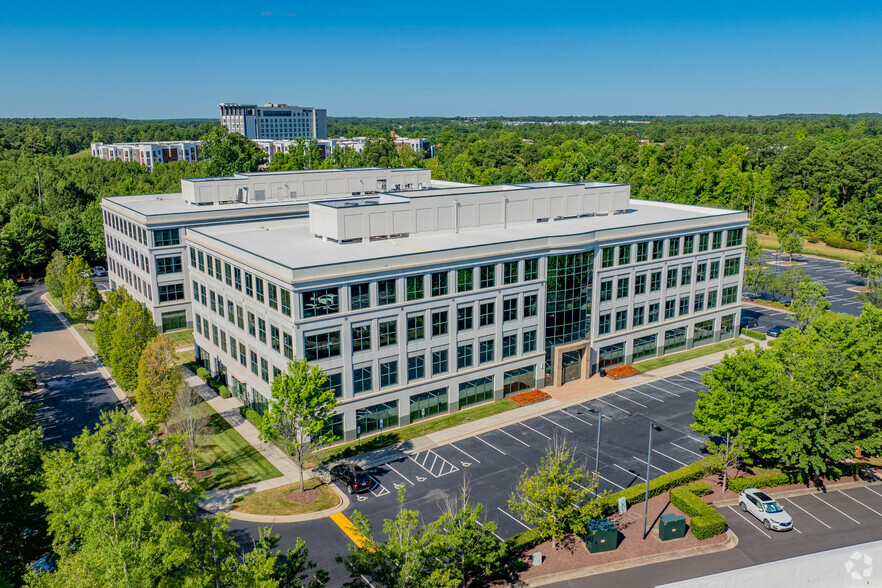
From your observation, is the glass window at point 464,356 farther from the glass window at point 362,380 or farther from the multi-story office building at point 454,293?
the glass window at point 362,380

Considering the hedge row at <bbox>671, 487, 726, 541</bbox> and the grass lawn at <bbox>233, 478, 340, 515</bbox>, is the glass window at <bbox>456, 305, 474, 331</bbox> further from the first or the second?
the hedge row at <bbox>671, 487, 726, 541</bbox>

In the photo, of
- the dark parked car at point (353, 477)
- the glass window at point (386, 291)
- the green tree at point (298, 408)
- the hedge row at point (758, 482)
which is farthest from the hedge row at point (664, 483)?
the glass window at point (386, 291)

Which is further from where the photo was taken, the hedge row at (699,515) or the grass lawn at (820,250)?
the grass lawn at (820,250)

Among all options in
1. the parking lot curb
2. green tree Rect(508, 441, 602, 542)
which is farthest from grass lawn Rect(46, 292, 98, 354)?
the parking lot curb

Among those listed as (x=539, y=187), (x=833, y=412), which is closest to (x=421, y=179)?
(x=539, y=187)

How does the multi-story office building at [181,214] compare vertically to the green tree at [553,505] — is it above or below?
above

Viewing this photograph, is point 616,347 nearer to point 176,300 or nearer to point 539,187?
point 539,187
